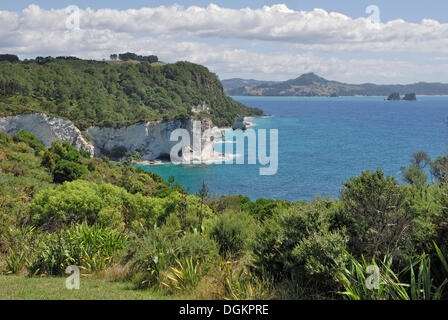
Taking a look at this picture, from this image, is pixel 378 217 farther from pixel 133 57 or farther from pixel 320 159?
pixel 133 57

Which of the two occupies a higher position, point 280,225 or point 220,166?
point 280,225

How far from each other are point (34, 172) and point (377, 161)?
57.7 m

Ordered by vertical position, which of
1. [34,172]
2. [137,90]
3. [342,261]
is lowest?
[34,172]

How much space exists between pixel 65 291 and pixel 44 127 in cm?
5824

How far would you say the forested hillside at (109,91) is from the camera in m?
71.3

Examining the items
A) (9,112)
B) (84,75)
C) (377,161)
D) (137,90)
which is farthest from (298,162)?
(84,75)

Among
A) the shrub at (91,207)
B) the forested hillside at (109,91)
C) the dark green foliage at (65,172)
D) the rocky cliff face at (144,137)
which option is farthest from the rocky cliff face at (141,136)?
the shrub at (91,207)

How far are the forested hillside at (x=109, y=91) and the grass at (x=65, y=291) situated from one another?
2236 inches

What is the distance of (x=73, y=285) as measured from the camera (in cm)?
677

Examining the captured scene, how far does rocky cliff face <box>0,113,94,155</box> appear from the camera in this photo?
5547 cm

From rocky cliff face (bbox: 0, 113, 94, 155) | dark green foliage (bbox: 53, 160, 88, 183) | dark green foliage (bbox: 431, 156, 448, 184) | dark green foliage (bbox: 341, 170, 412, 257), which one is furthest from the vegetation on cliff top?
rocky cliff face (bbox: 0, 113, 94, 155)

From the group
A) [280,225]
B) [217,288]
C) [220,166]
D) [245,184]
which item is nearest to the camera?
[217,288]
